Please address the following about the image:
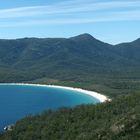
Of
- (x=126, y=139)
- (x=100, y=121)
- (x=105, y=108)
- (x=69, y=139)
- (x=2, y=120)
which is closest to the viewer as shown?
(x=126, y=139)

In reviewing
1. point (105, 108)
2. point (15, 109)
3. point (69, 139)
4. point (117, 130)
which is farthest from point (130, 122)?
point (15, 109)

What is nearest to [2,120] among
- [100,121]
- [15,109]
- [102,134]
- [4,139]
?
[15,109]

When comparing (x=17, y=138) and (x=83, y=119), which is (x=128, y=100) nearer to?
(x=83, y=119)

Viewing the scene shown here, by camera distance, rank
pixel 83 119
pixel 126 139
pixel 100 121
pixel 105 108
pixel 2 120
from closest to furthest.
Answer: pixel 126 139, pixel 100 121, pixel 83 119, pixel 105 108, pixel 2 120

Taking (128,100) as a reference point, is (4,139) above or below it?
below

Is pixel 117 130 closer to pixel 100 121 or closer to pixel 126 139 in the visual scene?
pixel 126 139

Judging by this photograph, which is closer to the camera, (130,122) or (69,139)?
(130,122)
